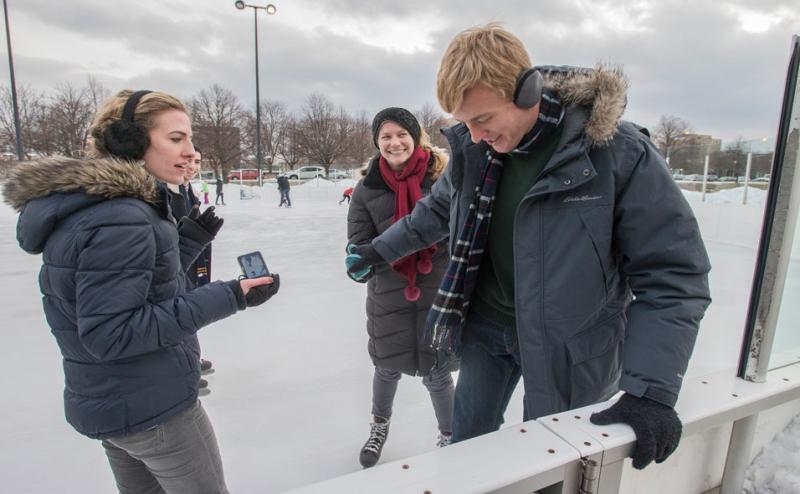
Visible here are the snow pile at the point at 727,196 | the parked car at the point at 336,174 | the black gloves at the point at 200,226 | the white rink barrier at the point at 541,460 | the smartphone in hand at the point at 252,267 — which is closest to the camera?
the white rink barrier at the point at 541,460

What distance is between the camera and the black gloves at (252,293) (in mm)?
1441

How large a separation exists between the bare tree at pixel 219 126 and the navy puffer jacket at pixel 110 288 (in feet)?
127

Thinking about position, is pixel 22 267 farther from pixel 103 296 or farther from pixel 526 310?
pixel 526 310

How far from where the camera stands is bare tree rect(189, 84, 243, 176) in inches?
1540

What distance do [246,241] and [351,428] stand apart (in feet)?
21.5

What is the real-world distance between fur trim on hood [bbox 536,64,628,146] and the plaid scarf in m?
0.10

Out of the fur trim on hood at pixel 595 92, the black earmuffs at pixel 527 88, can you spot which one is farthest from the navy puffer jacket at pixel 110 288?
the fur trim on hood at pixel 595 92

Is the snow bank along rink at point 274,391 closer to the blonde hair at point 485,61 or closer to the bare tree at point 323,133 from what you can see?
the blonde hair at point 485,61

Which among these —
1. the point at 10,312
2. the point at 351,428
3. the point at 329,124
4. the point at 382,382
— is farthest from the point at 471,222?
the point at 329,124

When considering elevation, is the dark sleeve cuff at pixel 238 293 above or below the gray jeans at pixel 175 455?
above

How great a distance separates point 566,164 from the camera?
1.16 metres

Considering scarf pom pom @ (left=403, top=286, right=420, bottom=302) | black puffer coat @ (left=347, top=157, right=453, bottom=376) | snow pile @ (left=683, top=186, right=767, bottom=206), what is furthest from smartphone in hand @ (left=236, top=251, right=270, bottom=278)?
snow pile @ (left=683, top=186, right=767, bottom=206)

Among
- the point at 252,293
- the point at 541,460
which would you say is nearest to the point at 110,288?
the point at 252,293

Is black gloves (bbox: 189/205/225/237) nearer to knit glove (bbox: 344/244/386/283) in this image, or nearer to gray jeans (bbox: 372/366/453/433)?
knit glove (bbox: 344/244/386/283)
